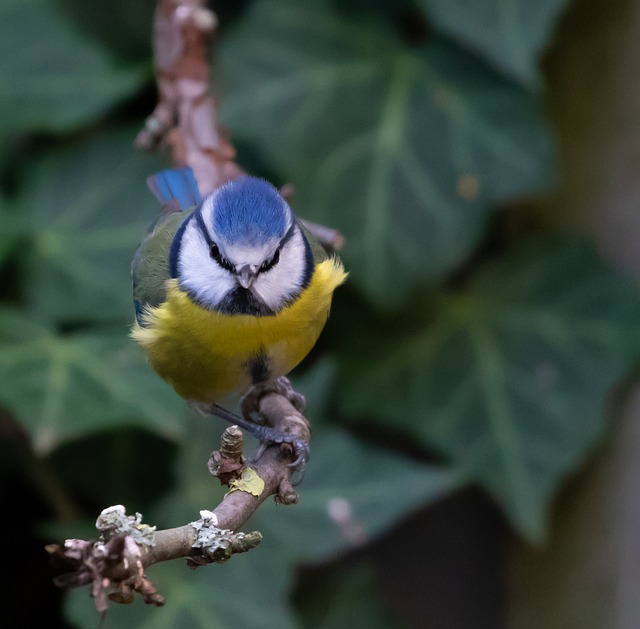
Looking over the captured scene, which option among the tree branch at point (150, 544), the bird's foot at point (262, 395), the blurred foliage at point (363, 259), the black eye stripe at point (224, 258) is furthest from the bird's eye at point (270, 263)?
the blurred foliage at point (363, 259)

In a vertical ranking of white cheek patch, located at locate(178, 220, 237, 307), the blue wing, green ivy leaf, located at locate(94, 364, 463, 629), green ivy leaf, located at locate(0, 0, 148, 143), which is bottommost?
green ivy leaf, located at locate(94, 364, 463, 629)

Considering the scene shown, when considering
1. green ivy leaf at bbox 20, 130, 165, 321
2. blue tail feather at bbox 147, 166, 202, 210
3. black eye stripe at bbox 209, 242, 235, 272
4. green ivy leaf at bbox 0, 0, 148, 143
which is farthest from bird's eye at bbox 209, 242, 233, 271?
green ivy leaf at bbox 0, 0, 148, 143

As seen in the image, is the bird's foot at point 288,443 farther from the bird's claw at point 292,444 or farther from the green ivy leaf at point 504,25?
the green ivy leaf at point 504,25

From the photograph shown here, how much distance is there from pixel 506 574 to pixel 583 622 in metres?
0.21

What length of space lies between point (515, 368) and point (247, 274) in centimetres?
74

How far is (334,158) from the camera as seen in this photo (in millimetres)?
1452

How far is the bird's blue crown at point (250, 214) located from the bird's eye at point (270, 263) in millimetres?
23

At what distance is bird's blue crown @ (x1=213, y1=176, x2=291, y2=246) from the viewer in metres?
0.93

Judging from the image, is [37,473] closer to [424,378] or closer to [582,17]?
[424,378]

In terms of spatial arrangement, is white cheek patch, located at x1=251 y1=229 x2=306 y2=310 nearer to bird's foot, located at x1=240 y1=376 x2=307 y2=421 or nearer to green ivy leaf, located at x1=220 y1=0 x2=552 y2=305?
bird's foot, located at x1=240 y1=376 x2=307 y2=421

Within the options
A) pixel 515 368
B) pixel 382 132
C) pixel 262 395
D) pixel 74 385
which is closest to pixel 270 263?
pixel 262 395

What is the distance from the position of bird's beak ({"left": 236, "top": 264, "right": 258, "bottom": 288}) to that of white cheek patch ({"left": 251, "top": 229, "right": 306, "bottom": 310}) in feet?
0.04

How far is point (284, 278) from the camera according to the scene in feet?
3.18

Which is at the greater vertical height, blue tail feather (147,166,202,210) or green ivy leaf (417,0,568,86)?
green ivy leaf (417,0,568,86)
